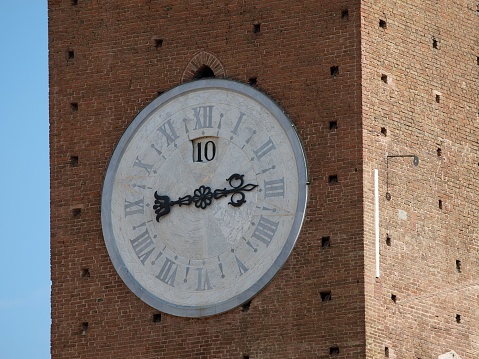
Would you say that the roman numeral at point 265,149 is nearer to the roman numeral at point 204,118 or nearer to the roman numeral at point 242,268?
the roman numeral at point 204,118

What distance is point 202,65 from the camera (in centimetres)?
5172

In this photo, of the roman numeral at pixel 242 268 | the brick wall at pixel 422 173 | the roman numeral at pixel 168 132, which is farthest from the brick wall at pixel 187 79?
the roman numeral at pixel 168 132

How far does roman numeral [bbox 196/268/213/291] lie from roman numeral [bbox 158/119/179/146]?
2589 mm

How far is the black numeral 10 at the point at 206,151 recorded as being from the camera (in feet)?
168

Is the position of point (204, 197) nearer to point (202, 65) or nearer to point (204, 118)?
point (204, 118)

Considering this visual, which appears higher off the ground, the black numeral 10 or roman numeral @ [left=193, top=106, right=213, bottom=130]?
roman numeral @ [left=193, top=106, right=213, bottom=130]

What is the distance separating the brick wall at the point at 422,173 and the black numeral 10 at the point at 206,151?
3009mm

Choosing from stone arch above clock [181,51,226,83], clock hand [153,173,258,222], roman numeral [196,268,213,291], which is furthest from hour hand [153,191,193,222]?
stone arch above clock [181,51,226,83]

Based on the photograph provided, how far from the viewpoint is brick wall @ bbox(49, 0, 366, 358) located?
163 feet

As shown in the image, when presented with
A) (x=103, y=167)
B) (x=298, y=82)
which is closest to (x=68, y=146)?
(x=103, y=167)

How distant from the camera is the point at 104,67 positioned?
173ft

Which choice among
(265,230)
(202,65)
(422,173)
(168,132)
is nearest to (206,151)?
(168,132)

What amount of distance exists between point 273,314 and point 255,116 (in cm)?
374

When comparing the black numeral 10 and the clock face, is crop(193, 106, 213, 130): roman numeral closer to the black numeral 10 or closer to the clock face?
the clock face
